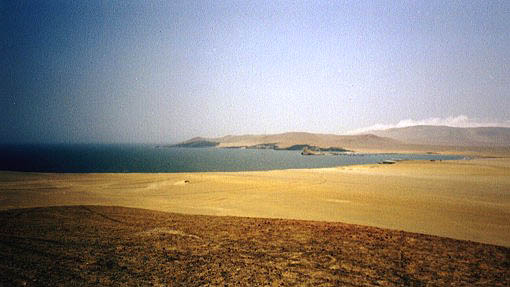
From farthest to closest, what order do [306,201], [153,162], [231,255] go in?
[153,162]
[306,201]
[231,255]

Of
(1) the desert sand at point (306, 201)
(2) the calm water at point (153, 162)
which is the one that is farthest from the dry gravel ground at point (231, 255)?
(2) the calm water at point (153, 162)

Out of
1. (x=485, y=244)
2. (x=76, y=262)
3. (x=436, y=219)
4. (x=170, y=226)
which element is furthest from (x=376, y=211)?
(x=76, y=262)

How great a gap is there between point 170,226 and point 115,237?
65.5 inches

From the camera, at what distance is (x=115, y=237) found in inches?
293

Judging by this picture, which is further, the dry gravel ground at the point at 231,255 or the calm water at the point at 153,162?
the calm water at the point at 153,162

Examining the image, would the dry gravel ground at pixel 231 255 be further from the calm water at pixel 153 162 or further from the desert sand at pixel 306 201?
the calm water at pixel 153 162

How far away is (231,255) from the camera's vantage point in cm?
625

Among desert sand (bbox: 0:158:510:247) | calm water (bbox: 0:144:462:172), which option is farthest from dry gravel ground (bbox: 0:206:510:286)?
calm water (bbox: 0:144:462:172)

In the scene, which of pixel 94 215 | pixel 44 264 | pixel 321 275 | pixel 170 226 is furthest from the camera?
pixel 94 215

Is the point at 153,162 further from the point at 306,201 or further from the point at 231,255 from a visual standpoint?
the point at 231,255

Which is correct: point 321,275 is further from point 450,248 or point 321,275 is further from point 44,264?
point 44,264

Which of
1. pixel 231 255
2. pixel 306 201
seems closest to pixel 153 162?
pixel 306 201

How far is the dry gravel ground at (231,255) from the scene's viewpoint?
5.09 meters

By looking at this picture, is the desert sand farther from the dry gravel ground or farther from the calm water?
the calm water
